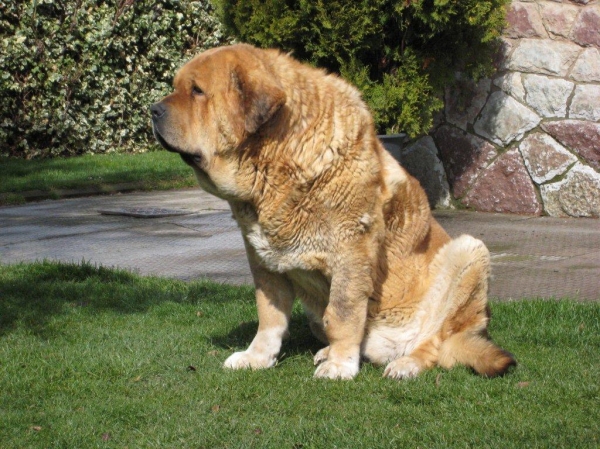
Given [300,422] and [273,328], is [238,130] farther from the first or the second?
[300,422]

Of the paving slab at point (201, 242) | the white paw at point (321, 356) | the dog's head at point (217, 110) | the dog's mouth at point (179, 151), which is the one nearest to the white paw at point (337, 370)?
the white paw at point (321, 356)

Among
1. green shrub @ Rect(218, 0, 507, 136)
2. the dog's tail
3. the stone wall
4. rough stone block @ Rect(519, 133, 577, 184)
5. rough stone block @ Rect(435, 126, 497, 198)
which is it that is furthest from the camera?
rough stone block @ Rect(435, 126, 497, 198)

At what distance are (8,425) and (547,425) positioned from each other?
2340 mm

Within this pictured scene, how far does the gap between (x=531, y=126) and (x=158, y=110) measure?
21.8ft

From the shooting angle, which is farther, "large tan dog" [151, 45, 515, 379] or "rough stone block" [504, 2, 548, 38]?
"rough stone block" [504, 2, 548, 38]

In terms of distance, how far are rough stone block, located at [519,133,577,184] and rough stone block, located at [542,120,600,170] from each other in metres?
0.09

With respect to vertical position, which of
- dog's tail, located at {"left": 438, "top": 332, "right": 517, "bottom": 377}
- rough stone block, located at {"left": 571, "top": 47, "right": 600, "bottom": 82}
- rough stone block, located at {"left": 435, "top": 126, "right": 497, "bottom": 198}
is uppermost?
rough stone block, located at {"left": 571, "top": 47, "right": 600, "bottom": 82}

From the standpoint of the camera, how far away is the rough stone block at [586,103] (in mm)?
9594

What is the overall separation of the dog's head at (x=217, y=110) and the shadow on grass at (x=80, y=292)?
1.91 metres

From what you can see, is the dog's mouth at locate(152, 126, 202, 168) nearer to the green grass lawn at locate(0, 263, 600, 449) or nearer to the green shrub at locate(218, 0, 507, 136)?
the green grass lawn at locate(0, 263, 600, 449)

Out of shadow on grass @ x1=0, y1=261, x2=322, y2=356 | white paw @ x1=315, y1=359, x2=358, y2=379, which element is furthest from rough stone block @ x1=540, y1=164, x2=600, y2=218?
white paw @ x1=315, y1=359, x2=358, y2=379

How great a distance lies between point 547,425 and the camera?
145 inches

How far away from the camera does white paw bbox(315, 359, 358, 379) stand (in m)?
4.42

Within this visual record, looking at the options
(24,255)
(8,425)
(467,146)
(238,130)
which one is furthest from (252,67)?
(467,146)
